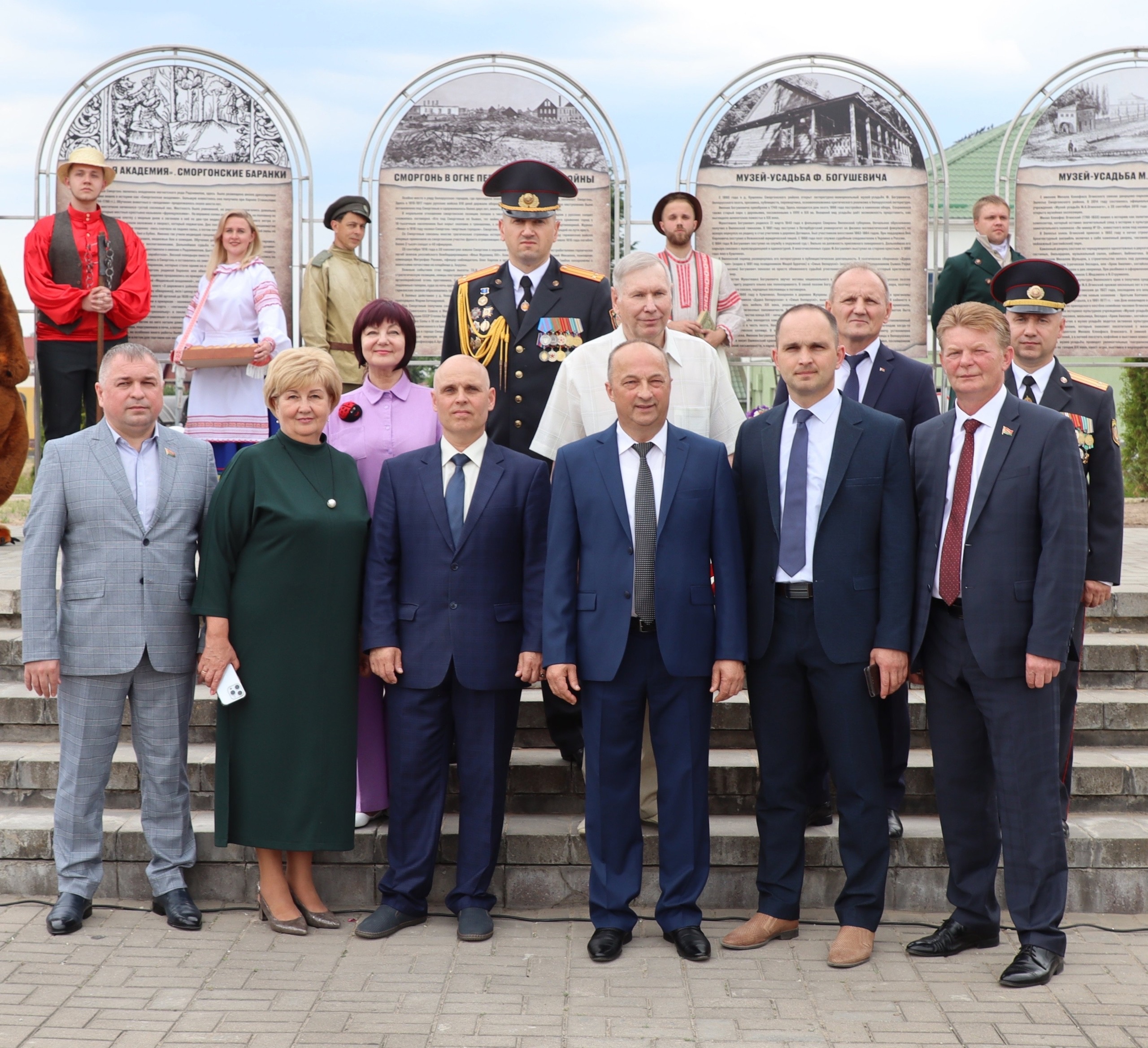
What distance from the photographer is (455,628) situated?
167 inches

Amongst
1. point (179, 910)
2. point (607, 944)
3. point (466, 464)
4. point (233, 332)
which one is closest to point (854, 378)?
point (466, 464)

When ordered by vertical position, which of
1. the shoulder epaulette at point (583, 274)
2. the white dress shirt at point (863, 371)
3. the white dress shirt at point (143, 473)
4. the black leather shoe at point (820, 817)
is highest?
the shoulder epaulette at point (583, 274)

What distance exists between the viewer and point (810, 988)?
150 inches

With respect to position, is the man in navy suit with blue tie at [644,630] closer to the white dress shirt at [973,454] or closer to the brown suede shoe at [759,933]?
the brown suede shoe at [759,933]

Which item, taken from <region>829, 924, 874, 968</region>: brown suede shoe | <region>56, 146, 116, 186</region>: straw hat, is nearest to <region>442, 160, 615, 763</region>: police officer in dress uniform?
<region>829, 924, 874, 968</region>: brown suede shoe

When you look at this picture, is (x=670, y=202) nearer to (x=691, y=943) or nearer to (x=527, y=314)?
(x=527, y=314)

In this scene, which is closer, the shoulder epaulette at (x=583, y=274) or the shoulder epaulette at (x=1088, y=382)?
the shoulder epaulette at (x=1088, y=382)

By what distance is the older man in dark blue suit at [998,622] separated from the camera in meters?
3.83

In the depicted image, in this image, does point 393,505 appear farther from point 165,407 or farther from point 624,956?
point 165,407

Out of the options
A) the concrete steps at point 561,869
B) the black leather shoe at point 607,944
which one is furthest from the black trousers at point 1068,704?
the black leather shoe at point 607,944

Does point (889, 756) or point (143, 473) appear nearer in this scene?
point (143, 473)

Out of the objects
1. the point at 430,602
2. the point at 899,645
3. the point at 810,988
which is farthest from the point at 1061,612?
the point at 430,602

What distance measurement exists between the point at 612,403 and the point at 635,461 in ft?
1.63

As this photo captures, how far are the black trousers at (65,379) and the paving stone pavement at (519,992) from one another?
3.97 m
